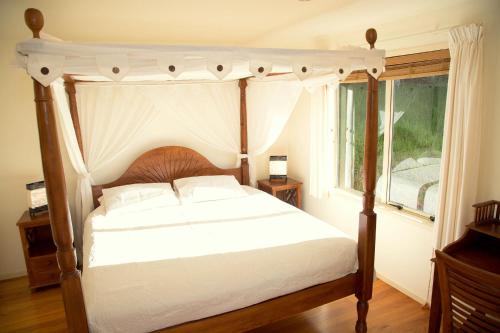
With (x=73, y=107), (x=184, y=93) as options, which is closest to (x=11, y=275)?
(x=73, y=107)

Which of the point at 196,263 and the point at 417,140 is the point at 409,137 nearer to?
the point at 417,140

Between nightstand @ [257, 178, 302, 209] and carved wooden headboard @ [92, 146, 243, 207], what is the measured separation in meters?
0.58

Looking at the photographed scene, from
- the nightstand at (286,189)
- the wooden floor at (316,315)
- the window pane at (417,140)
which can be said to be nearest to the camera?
the wooden floor at (316,315)

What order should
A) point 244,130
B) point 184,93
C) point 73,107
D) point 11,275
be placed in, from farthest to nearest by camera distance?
point 244,130, point 184,93, point 11,275, point 73,107

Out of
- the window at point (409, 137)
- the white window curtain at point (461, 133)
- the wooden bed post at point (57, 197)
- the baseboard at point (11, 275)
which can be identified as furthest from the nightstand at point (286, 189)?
the baseboard at point (11, 275)

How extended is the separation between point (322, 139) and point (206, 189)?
144cm

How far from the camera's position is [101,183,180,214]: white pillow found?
10.4 feet

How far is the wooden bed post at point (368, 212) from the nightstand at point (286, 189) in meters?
1.75

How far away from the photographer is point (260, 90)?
12.2ft

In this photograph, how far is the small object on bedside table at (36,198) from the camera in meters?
3.08

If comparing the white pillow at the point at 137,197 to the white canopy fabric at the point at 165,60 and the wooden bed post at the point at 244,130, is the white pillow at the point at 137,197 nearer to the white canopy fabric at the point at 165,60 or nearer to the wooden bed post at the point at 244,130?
the wooden bed post at the point at 244,130

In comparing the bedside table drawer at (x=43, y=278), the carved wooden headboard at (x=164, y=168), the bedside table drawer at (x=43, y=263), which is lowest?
the bedside table drawer at (x=43, y=278)

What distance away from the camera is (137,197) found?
3.29 metres

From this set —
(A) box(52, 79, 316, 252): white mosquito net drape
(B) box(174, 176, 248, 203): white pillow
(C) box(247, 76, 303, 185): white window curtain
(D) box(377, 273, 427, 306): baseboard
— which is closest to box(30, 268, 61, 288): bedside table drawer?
(A) box(52, 79, 316, 252): white mosquito net drape
